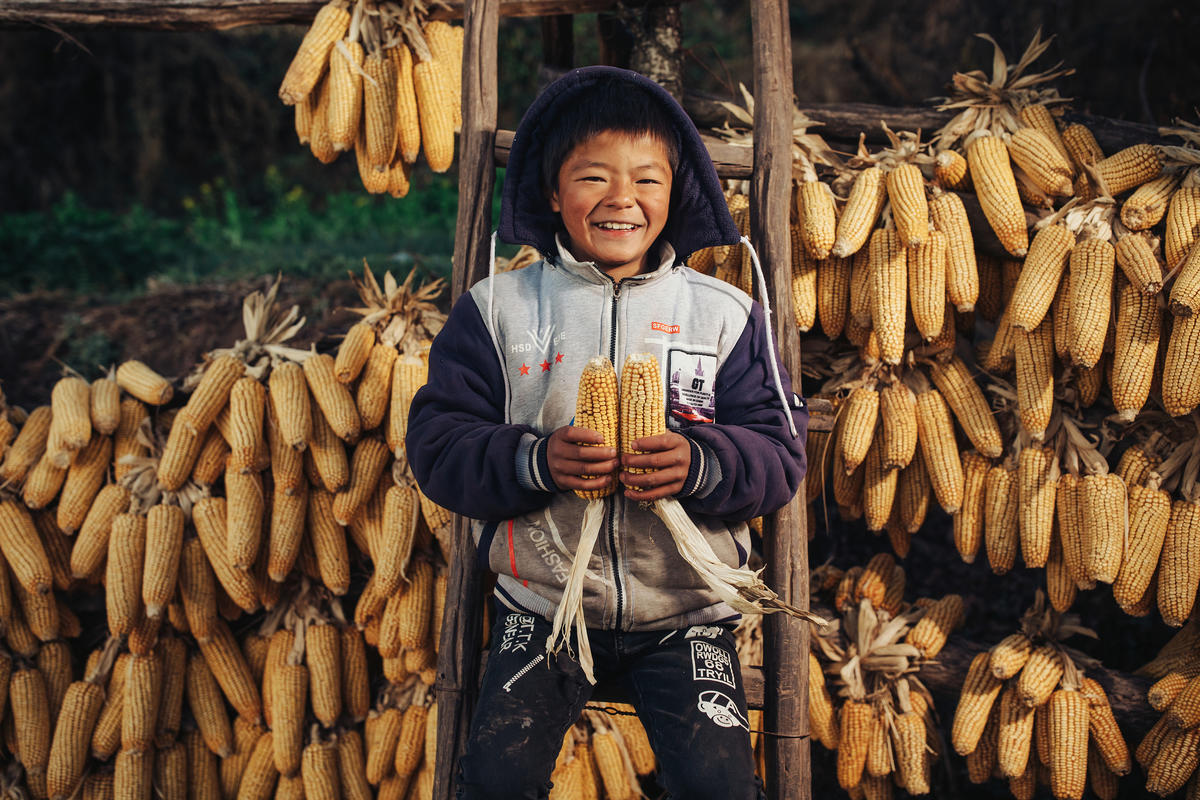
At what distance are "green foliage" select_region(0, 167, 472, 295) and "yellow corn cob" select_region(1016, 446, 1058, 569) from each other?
12.4ft

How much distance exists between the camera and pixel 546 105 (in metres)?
2.42

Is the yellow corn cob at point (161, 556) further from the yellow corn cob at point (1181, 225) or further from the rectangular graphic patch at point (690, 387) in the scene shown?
the yellow corn cob at point (1181, 225)

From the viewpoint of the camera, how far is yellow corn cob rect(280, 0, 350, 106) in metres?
3.28

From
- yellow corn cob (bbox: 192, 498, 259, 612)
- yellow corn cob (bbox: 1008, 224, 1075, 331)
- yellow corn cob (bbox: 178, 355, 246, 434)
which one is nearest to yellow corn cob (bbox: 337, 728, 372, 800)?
yellow corn cob (bbox: 192, 498, 259, 612)

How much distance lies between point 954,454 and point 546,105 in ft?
5.61

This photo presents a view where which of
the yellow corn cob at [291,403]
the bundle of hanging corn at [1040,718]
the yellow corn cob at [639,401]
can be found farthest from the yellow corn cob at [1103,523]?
the yellow corn cob at [291,403]

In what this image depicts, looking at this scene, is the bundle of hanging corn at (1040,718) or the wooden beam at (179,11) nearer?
the bundle of hanging corn at (1040,718)

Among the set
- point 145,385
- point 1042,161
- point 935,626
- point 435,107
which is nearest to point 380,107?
point 435,107

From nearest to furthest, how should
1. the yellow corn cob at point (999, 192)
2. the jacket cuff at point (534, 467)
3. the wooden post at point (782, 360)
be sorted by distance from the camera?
1. the jacket cuff at point (534, 467)
2. the wooden post at point (782, 360)
3. the yellow corn cob at point (999, 192)

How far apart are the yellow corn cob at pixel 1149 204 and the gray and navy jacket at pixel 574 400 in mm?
1204

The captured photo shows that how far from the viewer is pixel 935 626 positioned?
3170 millimetres

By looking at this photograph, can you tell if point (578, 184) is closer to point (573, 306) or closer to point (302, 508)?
point (573, 306)

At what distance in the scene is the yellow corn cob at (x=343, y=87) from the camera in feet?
10.8

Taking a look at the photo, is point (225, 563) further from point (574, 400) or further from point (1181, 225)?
point (1181, 225)
